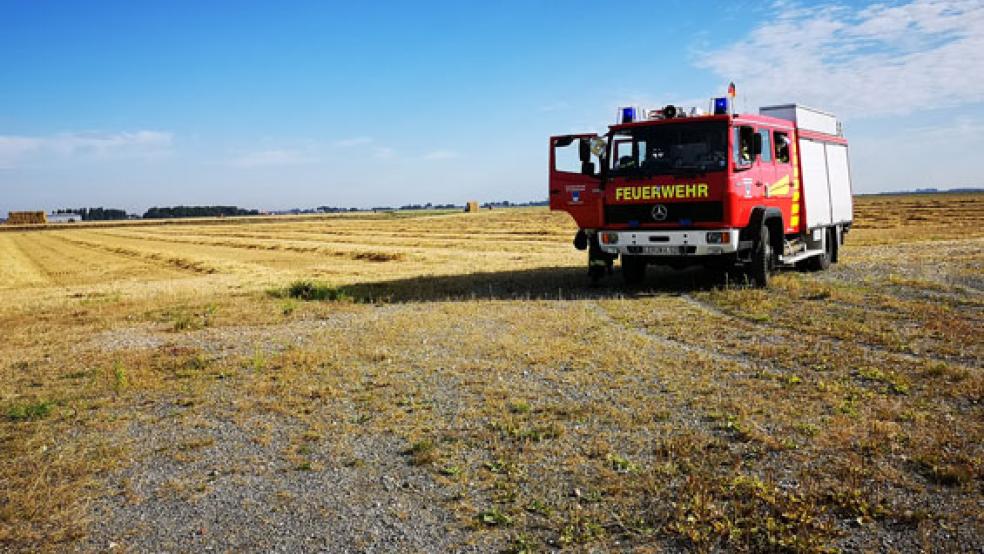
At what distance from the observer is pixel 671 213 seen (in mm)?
13305

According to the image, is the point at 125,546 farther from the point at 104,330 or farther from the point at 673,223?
the point at 673,223

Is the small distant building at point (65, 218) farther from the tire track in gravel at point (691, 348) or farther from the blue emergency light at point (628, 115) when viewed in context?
the tire track in gravel at point (691, 348)

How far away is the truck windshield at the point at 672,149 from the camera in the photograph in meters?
13.0

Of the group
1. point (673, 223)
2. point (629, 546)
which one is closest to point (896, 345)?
point (673, 223)

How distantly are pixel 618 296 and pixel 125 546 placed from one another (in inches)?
429

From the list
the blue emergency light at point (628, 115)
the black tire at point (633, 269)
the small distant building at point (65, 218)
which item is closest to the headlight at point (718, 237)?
the black tire at point (633, 269)

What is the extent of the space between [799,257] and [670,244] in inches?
157

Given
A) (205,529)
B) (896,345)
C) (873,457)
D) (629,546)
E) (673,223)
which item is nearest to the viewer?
(629,546)

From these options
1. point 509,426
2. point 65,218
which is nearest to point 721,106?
point 509,426

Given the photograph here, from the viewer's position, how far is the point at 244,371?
8695 millimetres

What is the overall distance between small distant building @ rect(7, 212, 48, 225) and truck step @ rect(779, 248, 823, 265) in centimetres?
12086

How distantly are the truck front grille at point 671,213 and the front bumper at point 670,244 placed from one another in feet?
0.69

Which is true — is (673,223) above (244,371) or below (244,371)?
above

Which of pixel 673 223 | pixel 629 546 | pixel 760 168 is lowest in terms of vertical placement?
pixel 629 546
